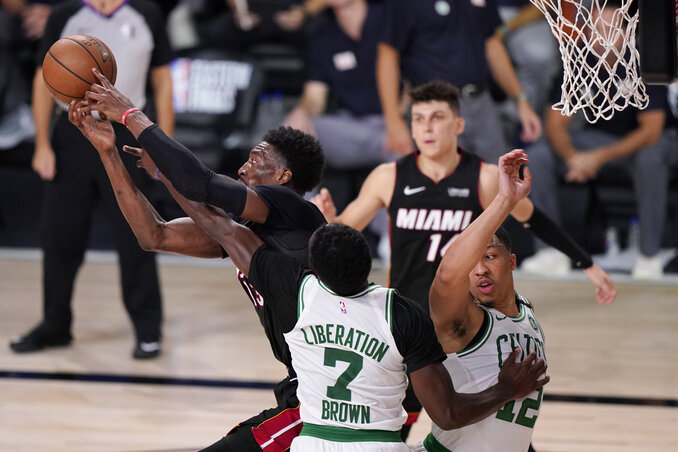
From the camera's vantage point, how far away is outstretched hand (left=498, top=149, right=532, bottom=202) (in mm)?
3135

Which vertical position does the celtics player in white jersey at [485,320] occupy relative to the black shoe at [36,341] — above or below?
above

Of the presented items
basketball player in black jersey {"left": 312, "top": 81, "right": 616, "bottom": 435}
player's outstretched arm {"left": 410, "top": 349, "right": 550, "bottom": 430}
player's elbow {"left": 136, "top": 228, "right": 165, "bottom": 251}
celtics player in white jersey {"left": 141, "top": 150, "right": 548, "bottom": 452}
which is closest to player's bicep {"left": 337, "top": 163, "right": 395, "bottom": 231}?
basketball player in black jersey {"left": 312, "top": 81, "right": 616, "bottom": 435}

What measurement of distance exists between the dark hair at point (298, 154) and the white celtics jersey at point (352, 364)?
0.76 m

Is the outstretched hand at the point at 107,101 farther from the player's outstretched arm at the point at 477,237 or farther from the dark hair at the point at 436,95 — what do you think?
the dark hair at the point at 436,95

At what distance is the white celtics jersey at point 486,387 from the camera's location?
10.9ft

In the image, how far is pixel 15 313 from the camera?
707 centimetres

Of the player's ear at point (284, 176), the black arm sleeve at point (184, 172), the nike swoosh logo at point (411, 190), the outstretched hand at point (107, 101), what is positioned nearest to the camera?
the black arm sleeve at point (184, 172)

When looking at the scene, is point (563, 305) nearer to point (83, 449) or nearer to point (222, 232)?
point (83, 449)

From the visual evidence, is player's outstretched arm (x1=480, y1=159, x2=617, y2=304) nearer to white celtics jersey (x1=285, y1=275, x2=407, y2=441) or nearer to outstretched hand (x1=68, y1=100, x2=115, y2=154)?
white celtics jersey (x1=285, y1=275, x2=407, y2=441)

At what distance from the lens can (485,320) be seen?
3.38 meters

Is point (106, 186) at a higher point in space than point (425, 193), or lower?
lower

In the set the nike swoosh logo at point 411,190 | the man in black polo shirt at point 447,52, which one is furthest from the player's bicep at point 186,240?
the man in black polo shirt at point 447,52

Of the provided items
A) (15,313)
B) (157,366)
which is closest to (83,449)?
(157,366)

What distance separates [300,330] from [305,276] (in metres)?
0.17
